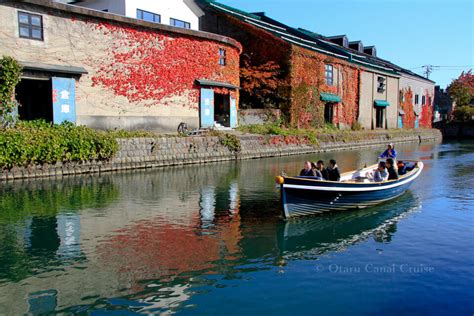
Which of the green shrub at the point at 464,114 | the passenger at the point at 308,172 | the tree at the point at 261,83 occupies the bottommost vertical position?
the passenger at the point at 308,172

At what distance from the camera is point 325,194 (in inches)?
468

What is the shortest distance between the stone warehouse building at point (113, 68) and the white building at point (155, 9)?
12.0 ft

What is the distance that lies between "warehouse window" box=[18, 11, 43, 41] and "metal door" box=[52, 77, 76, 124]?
7.27ft

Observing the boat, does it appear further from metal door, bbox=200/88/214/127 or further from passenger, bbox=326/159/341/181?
metal door, bbox=200/88/214/127

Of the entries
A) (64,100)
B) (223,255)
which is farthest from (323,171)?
(64,100)

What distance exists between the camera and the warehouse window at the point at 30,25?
64.7 feet

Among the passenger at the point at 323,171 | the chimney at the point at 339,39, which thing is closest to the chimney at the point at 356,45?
the chimney at the point at 339,39

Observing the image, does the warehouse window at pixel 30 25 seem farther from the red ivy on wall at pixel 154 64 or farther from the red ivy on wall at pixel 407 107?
the red ivy on wall at pixel 407 107

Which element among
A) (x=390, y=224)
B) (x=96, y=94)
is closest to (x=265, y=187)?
(x=390, y=224)

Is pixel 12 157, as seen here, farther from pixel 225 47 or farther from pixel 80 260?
pixel 225 47

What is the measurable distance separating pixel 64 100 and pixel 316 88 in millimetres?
24877

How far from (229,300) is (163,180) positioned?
12240mm

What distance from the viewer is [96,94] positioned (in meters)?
22.9

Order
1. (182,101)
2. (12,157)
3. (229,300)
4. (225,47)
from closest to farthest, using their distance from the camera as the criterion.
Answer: (229,300)
(12,157)
(182,101)
(225,47)
